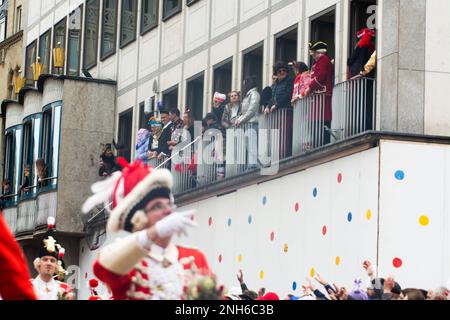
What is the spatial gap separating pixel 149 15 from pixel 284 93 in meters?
11.7

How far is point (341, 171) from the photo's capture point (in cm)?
2112

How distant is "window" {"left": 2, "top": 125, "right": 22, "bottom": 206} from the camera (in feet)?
129

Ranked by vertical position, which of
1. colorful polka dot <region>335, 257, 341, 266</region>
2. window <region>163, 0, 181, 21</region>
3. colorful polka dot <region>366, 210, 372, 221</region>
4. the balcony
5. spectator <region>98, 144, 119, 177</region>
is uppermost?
window <region>163, 0, 181, 21</region>

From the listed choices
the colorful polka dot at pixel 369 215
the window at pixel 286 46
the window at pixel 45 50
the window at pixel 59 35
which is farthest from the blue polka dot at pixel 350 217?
the window at pixel 45 50

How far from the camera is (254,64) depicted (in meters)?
27.0

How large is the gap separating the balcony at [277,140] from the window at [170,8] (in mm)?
5948

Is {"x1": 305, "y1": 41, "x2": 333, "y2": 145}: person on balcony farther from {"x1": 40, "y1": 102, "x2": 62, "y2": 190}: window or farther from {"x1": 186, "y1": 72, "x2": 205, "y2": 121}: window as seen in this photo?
{"x1": 40, "y1": 102, "x2": 62, "y2": 190}: window

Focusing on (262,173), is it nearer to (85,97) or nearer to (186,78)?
(186,78)

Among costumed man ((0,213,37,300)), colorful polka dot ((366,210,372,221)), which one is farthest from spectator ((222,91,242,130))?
costumed man ((0,213,37,300))

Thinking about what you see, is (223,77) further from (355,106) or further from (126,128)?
(355,106)

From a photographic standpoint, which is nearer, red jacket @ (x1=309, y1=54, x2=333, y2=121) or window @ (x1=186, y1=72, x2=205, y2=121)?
red jacket @ (x1=309, y1=54, x2=333, y2=121)

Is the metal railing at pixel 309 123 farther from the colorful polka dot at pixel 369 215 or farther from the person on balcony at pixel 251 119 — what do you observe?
the colorful polka dot at pixel 369 215

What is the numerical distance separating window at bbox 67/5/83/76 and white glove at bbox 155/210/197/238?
106 ft

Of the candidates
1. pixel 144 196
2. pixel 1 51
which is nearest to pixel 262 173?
pixel 144 196
